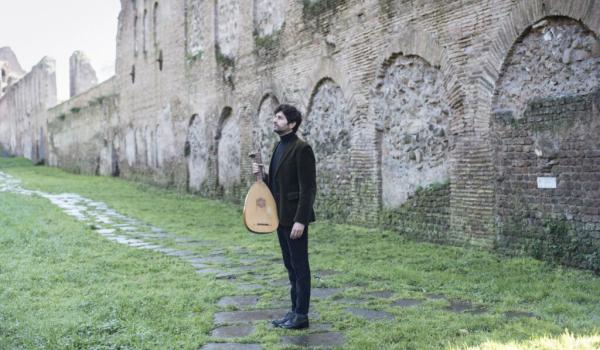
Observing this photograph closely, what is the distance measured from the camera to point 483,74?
753cm

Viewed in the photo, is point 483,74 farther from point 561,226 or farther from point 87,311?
point 87,311

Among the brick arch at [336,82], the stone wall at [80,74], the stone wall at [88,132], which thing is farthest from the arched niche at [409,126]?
the stone wall at [80,74]

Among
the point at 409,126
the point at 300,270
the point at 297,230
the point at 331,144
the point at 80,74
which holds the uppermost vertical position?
the point at 80,74

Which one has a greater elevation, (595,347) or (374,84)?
(374,84)

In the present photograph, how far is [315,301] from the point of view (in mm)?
5367

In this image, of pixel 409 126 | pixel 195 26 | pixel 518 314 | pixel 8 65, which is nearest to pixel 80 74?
pixel 195 26

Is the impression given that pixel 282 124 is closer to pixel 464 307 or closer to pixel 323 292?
pixel 323 292

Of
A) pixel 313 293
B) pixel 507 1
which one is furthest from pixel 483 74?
pixel 313 293

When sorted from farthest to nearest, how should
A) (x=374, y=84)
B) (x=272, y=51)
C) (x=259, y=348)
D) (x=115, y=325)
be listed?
(x=272, y=51) → (x=374, y=84) → (x=115, y=325) → (x=259, y=348)

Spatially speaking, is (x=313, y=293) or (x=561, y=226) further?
(x=561, y=226)

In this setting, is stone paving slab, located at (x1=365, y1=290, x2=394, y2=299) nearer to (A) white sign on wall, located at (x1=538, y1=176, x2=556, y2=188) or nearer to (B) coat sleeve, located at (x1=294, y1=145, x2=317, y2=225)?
(B) coat sleeve, located at (x1=294, y1=145, x2=317, y2=225)

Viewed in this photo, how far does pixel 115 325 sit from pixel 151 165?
1762 cm

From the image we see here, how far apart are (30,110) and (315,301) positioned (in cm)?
4359

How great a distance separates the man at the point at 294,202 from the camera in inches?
179
